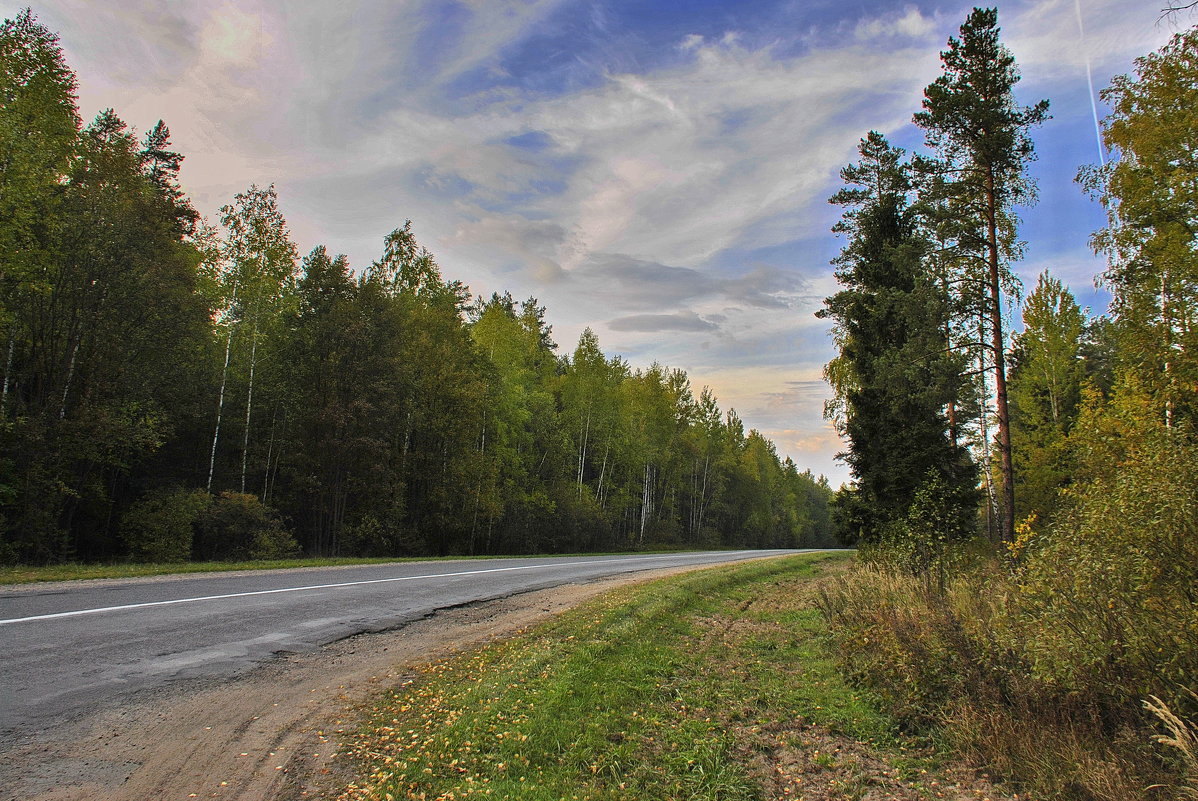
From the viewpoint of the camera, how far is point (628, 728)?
4605 millimetres

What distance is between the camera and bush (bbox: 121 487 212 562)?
52.6 ft

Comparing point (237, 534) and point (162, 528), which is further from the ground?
point (162, 528)

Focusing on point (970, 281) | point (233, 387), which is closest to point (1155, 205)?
point (970, 281)

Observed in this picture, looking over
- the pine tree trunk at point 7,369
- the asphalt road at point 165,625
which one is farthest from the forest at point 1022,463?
the pine tree trunk at point 7,369

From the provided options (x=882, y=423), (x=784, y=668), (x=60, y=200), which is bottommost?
(x=784, y=668)

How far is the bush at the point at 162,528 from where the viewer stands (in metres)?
16.0

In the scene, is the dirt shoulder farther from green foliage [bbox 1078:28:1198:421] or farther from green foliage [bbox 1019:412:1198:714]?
green foliage [bbox 1078:28:1198:421]

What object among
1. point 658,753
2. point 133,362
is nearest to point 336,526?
point 133,362

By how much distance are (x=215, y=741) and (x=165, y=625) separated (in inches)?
140

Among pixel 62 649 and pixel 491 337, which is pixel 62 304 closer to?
pixel 62 649

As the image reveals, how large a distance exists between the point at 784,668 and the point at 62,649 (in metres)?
7.45

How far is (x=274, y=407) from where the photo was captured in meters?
23.5

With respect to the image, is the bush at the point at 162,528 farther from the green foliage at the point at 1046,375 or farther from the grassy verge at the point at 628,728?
the green foliage at the point at 1046,375

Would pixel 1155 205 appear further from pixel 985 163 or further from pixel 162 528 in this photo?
pixel 162 528
